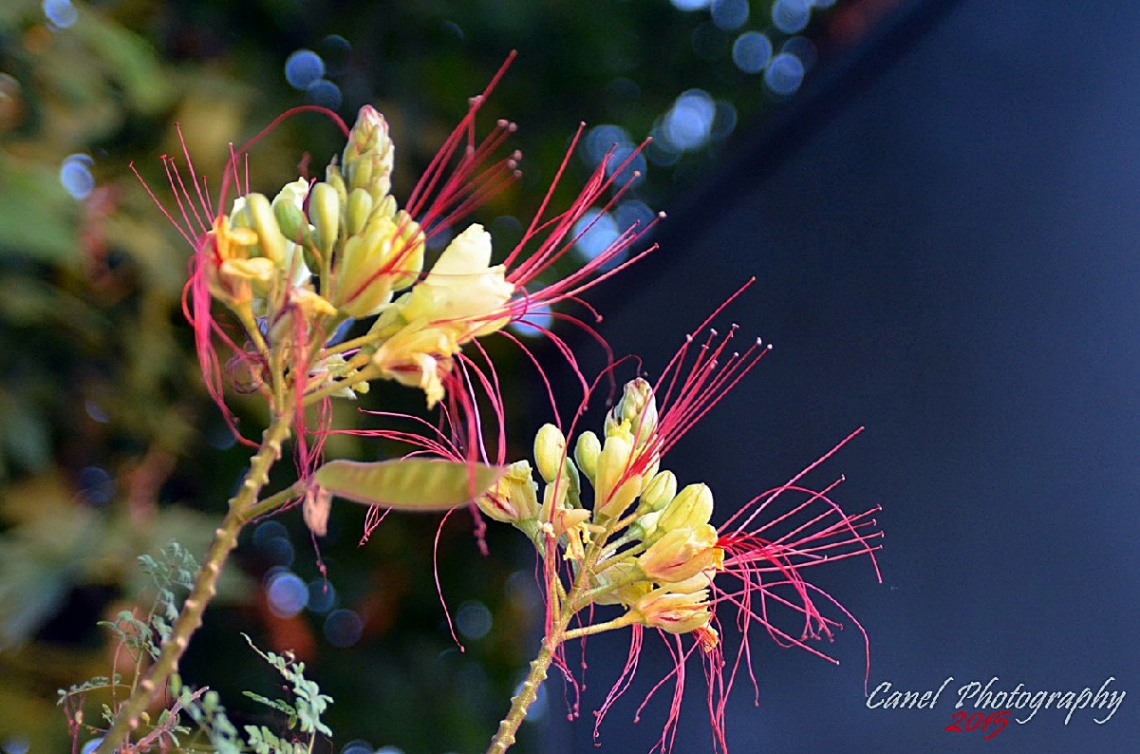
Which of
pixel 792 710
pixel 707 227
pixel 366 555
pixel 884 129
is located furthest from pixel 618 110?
pixel 792 710

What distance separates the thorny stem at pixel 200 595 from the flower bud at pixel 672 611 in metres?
0.13

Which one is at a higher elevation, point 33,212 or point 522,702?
point 522,702

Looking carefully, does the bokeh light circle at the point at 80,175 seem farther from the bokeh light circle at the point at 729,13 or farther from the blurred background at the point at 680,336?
the bokeh light circle at the point at 729,13

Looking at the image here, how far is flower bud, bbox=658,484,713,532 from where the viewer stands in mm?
295

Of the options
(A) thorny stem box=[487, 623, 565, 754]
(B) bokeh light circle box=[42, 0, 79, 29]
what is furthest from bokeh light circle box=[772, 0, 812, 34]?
(A) thorny stem box=[487, 623, 565, 754]

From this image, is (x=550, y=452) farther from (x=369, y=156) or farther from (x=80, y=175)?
(x=80, y=175)

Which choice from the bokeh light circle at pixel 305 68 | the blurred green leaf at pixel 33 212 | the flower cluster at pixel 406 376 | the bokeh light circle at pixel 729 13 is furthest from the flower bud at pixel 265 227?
the bokeh light circle at pixel 729 13

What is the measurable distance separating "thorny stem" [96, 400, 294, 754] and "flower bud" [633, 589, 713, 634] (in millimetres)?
129

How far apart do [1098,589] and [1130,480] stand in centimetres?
10

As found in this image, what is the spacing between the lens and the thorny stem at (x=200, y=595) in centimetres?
18

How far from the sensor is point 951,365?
961mm

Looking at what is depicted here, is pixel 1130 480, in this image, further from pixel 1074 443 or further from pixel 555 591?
pixel 555 591

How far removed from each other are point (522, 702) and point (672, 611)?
0.07 meters

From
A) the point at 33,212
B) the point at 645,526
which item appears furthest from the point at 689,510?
the point at 33,212
